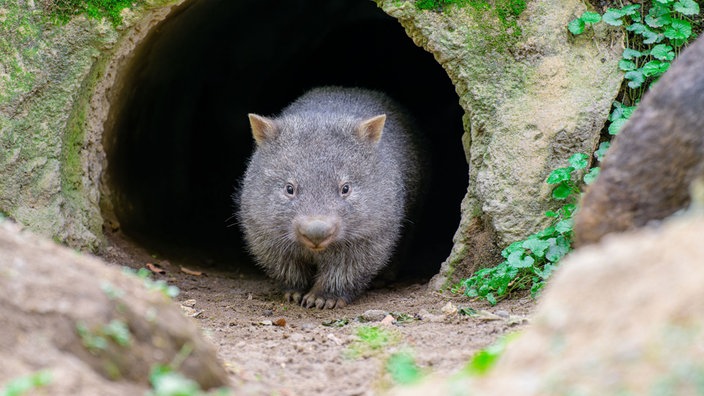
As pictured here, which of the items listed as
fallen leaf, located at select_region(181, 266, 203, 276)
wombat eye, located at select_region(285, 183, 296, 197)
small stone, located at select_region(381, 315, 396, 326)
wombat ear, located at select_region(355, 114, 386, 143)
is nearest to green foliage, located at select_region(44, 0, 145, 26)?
wombat eye, located at select_region(285, 183, 296, 197)

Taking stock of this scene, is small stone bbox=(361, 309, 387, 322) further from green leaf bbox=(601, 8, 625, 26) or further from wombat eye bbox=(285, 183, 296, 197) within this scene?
green leaf bbox=(601, 8, 625, 26)

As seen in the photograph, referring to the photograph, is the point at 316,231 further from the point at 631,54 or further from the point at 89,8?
the point at 631,54

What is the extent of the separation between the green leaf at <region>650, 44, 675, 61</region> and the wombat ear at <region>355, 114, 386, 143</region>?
191 centimetres

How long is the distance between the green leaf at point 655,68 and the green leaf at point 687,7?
359mm

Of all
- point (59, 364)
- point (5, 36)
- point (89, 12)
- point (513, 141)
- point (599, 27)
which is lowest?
point (59, 364)

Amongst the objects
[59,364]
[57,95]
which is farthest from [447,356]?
[57,95]

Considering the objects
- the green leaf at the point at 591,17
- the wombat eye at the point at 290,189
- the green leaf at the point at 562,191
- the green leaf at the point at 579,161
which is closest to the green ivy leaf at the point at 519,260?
the green leaf at the point at 562,191

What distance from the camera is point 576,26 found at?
5.75 metres

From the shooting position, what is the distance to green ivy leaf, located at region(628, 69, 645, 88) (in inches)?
225

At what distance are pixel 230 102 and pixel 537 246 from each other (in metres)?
5.69

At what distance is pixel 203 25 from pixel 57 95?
109 inches

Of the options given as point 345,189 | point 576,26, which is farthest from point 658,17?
point 345,189

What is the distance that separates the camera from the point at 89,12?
5945 millimetres

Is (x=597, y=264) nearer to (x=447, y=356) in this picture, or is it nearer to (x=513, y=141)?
(x=447, y=356)
